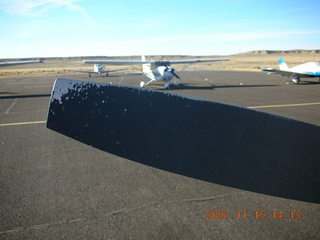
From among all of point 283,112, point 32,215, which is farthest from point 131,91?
point 283,112

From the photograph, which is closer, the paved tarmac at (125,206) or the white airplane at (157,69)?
the paved tarmac at (125,206)

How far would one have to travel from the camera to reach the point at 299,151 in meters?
1.19

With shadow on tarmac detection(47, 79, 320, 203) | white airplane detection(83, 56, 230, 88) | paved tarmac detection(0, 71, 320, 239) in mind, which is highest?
white airplane detection(83, 56, 230, 88)

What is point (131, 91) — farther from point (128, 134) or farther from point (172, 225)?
point (172, 225)

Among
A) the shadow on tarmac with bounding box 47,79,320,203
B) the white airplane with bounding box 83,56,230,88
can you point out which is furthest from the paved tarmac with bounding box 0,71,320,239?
the white airplane with bounding box 83,56,230,88

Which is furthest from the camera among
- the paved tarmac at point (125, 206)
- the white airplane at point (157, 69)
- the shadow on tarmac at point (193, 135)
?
the white airplane at point (157, 69)

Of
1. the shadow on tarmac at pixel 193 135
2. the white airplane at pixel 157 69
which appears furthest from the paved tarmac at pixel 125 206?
the white airplane at pixel 157 69

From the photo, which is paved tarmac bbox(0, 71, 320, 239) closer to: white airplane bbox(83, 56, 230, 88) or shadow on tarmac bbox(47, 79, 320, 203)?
shadow on tarmac bbox(47, 79, 320, 203)

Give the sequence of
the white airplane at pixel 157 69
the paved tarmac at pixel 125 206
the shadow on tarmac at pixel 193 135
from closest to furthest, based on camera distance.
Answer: the shadow on tarmac at pixel 193 135, the paved tarmac at pixel 125 206, the white airplane at pixel 157 69

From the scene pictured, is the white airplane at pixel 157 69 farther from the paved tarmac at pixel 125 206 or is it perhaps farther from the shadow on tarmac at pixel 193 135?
the shadow on tarmac at pixel 193 135

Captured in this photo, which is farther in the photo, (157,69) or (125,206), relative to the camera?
(157,69)

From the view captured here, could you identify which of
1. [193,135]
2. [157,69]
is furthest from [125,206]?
[157,69]

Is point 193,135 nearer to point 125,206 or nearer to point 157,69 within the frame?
point 125,206

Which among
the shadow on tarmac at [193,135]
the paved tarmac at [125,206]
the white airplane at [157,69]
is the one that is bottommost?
the paved tarmac at [125,206]
